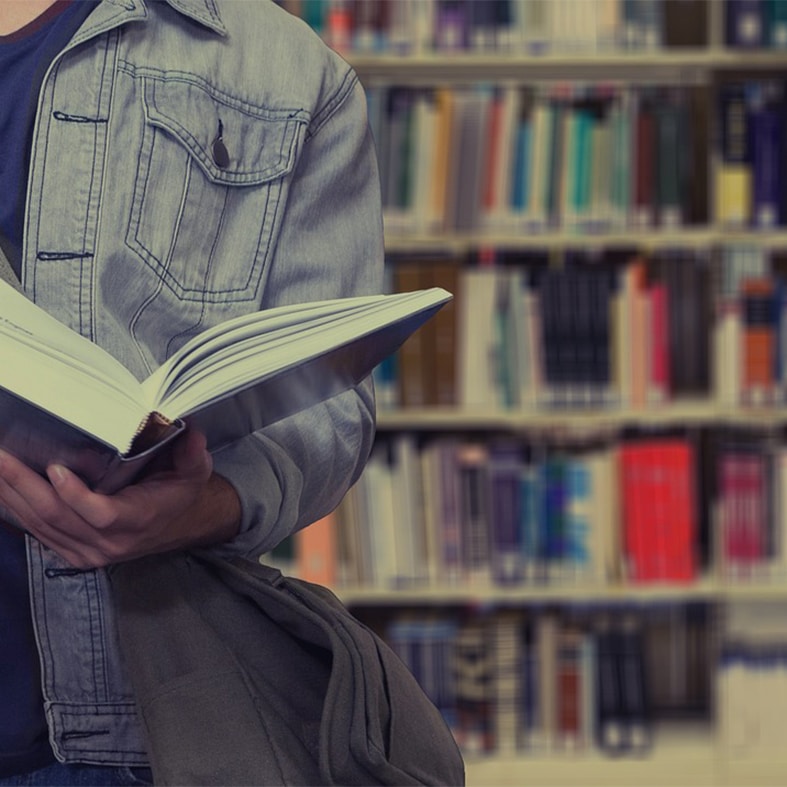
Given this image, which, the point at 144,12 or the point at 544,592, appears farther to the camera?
the point at 544,592

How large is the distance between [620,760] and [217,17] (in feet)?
6.89

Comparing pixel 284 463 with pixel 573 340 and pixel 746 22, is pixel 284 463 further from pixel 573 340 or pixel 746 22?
pixel 746 22

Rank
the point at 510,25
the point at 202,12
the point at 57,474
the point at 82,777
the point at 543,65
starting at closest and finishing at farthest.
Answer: the point at 57,474, the point at 82,777, the point at 202,12, the point at 510,25, the point at 543,65

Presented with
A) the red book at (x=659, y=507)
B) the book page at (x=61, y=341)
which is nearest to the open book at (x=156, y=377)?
the book page at (x=61, y=341)

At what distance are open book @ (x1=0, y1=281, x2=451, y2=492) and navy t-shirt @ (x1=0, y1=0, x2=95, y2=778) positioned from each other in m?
0.17

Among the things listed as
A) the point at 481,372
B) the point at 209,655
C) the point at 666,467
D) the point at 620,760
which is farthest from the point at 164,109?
the point at 620,760

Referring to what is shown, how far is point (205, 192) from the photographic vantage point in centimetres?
91

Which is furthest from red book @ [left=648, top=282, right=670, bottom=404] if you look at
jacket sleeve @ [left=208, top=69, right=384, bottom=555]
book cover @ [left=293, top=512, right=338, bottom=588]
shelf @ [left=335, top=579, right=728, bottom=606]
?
jacket sleeve @ [left=208, top=69, right=384, bottom=555]

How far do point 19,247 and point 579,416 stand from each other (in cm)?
182

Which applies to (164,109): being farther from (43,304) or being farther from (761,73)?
(761,73)

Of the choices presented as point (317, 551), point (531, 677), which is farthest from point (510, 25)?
point (531, 677)

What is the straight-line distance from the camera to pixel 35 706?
83 cm

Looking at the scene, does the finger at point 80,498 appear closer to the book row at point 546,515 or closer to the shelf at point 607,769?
the book row at point 546,515

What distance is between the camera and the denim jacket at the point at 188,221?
2.73ft
